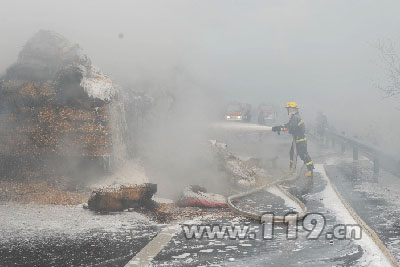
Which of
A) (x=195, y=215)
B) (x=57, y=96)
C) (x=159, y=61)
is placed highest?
(x=159, y=61)

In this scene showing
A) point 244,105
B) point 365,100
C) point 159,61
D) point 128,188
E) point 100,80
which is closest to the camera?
point 128,188

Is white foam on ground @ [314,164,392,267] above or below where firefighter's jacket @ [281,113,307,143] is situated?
below

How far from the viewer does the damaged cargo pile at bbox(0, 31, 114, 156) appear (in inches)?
307

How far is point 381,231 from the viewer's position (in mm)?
5262

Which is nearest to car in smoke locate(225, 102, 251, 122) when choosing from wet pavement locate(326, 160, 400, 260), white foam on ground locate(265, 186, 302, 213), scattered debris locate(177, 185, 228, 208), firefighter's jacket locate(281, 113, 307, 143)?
wet pavement locate(326, 160, 400, 260)

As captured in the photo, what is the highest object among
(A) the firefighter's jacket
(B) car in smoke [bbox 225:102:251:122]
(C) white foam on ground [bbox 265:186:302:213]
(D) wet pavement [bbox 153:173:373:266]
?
(B) car in smoke [bbox 225:102:251:122]

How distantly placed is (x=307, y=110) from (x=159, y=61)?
1194 inches

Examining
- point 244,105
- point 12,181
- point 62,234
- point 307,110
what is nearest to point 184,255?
point 62,234

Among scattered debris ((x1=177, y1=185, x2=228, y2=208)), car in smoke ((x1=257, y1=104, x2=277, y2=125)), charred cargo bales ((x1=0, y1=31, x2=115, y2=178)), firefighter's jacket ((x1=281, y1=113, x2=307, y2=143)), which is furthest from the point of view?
car in smoke ((x1=257, y1=104, x2=277, y2=125))

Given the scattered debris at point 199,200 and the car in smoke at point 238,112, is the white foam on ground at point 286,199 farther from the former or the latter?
the car in smoke at point 238,112

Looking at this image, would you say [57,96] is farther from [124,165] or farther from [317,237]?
[317,237]

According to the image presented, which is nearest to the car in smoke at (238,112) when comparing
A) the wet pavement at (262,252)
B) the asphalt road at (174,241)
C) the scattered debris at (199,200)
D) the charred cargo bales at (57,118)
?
the charred cargo bales at (57,118)

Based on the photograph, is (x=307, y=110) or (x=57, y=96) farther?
(x=307, y=110)

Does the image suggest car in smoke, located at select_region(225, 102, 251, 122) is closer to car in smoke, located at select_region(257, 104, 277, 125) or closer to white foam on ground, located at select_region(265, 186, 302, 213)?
car in smoke, located at select_region(257, 104, 277, 125)
